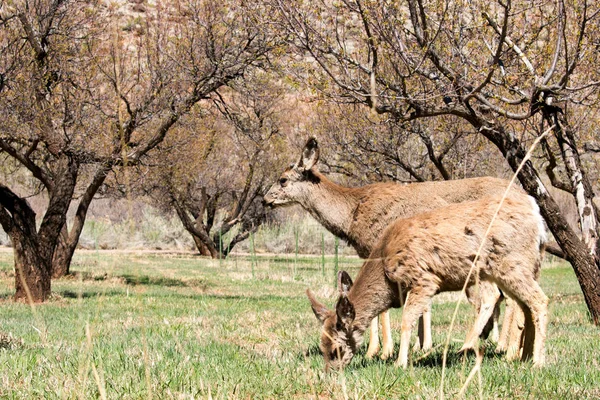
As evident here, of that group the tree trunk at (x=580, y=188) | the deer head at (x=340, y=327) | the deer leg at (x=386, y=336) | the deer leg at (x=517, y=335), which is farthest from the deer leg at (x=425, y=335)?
the tree trunk at (x=580, y=188)

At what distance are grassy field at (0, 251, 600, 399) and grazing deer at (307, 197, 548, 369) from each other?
29 centimetres

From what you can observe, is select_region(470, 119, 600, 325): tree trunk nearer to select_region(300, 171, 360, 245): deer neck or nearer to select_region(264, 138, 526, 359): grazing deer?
select_region(264, 138, 526, 359): grazing deer

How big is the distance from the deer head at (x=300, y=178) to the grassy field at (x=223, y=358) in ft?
6.10

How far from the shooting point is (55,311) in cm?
1212

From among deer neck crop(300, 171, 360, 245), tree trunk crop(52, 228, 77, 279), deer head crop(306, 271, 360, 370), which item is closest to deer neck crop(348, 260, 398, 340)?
deer head crop(306, 271, 360, 370)

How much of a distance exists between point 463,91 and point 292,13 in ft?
9.35

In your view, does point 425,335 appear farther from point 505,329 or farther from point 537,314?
point 537,314

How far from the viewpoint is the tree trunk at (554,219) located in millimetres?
10633

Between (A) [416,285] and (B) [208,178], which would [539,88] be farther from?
(B) [208,178]

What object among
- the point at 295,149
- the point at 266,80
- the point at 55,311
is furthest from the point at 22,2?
the point at 295,149

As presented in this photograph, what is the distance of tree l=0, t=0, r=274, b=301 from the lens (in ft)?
48.2

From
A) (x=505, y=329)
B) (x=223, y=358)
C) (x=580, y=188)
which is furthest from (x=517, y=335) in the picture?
(x=580, y=188)

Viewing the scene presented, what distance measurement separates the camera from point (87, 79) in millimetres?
17656

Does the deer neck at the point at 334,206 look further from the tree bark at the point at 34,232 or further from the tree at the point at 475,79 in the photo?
the tree bark at the point at 34,232
